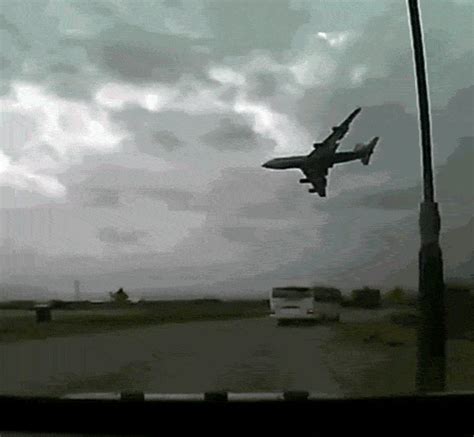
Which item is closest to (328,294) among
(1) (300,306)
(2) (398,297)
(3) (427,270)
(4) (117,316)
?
(1) (300,306)

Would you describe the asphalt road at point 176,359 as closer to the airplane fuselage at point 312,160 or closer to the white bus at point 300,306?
the white bus at point 300,306

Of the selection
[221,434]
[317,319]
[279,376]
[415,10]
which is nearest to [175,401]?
[221,434]

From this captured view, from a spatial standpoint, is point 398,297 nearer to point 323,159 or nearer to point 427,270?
point 427,270

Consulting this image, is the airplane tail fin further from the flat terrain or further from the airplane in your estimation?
the flat terrain

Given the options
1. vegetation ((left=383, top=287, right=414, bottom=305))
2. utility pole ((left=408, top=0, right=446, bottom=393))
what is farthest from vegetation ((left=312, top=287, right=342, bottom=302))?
utility pole ((left=408, top=0, right=446, bottom=393))

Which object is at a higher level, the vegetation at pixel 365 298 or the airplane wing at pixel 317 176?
the airplane wing at pixel 317 176

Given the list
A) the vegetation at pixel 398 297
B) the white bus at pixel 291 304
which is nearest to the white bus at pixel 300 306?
the white bus at pixel 291 304

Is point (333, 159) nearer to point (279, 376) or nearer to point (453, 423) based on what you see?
point (279, 376)
